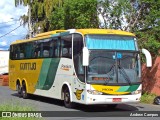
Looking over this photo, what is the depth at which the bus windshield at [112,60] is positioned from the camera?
15.0 meters

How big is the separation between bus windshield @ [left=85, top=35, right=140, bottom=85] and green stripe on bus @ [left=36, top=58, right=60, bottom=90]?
2.86 metres

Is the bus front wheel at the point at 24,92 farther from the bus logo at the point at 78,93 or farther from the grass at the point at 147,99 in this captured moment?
the bus logo at the point at 78,93

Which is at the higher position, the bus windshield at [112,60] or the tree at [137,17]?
the tree at [137,17]

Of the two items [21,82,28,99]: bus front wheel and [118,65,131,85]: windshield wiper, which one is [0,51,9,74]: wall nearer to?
[21,82,28,99]: bus front wheel

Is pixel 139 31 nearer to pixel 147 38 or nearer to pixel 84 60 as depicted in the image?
pixel 147 38

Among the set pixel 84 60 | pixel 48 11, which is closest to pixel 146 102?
pixel 84 60

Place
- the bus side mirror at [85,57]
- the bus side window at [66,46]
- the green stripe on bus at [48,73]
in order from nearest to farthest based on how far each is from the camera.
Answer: the bus side mirror at [85,57] → the bus side window at [66,46] → the green stripe on bus at [48,73]

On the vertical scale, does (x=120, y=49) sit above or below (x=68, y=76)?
above

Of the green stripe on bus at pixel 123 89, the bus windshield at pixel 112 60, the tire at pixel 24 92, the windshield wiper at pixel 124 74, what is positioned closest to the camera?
the bus windshield at pixel 112 60

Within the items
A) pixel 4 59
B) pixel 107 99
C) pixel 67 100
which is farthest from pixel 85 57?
pixel 4 59

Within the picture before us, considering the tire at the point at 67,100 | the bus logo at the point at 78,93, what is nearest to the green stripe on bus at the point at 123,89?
the bus logo at the point at 78,93

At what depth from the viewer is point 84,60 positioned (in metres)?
14.4

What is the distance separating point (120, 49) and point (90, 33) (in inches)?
52.7

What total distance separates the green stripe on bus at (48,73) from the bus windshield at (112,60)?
9.38ft
